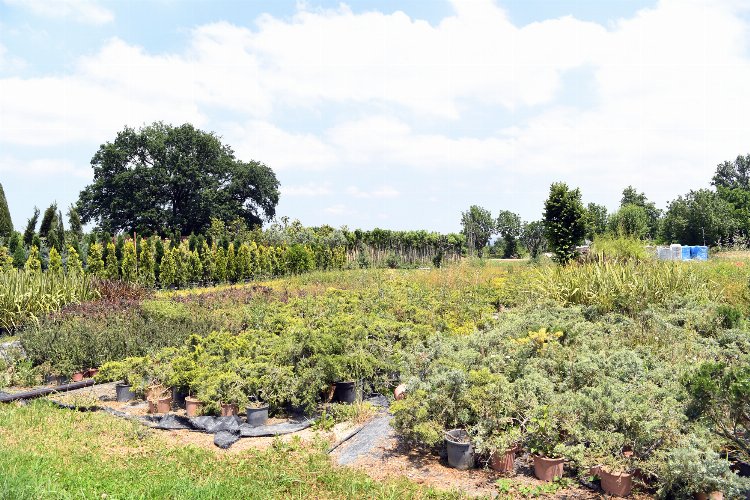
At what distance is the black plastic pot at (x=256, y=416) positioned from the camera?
17.2ft

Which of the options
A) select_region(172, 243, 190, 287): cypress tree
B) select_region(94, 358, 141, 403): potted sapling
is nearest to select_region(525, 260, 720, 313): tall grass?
select_region(94, 358, 141, 403): potted sapling

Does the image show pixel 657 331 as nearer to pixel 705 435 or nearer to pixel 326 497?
pixel 705 435

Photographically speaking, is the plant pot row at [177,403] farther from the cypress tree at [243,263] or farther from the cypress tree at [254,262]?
the cypress tree at [254,262]

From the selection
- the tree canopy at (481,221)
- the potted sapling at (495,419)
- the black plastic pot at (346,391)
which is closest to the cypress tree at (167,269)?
the black plastic pot at (346,391)

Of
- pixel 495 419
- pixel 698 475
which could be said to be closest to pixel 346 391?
pixel 495 419

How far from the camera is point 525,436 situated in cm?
396

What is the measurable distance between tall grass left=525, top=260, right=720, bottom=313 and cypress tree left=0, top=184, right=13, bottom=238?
1087 inches

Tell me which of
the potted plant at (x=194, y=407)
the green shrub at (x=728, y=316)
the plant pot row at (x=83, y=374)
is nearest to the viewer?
the potted plant at (x=194, y=407)

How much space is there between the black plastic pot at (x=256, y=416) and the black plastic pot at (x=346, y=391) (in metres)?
0.83

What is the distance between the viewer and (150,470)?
4070mm

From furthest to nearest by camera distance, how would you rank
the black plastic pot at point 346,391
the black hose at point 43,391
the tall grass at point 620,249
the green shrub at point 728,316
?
1. the tall grass at point 620,249
2. the green shrub at point 728,316
3. the black hose at point 43,391
4. the black plastic pot at point 346,391

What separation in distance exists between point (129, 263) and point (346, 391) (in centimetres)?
1540

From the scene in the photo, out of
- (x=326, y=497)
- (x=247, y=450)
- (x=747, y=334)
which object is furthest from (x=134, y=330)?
(x=747, y=334)

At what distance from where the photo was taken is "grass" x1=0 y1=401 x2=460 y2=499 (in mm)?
3594
